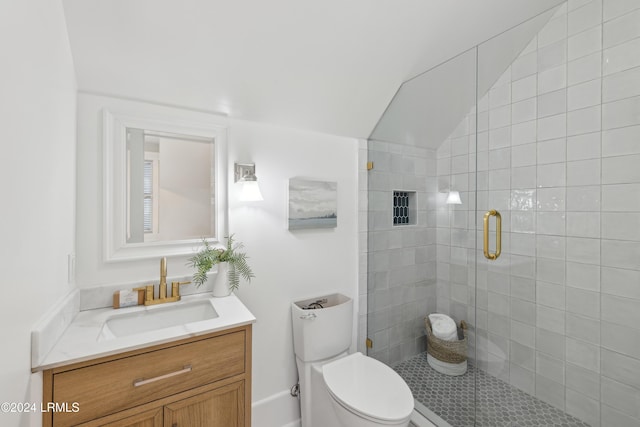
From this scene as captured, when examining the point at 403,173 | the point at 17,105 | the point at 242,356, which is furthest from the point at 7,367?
the point at 403,173

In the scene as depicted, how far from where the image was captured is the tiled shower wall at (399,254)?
6.06 feet

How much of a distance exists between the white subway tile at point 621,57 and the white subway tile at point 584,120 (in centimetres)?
18

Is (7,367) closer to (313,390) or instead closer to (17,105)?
(17,105)

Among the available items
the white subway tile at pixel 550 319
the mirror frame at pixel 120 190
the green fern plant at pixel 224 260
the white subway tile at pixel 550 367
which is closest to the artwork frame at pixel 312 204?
the green fern plant at pixel 224 260

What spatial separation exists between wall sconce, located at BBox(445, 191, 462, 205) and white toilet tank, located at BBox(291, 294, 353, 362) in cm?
90

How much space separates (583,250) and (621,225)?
0.65 feet

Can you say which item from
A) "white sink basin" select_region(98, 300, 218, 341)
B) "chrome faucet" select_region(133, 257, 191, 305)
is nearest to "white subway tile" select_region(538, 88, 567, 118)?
"white sink basin" select_region(98, 300, 218, 341)

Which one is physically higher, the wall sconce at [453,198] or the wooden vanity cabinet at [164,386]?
the wall sconce at [453,198]

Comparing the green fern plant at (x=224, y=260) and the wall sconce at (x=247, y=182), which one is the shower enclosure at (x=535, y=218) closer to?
the wall sconce at (x=247, y=182)

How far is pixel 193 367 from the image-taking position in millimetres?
1199

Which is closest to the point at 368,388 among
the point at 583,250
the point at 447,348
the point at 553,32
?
the point at 447,348

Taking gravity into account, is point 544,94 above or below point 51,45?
above

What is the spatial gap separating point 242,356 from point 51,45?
1361 millimetres

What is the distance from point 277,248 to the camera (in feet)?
6.15
